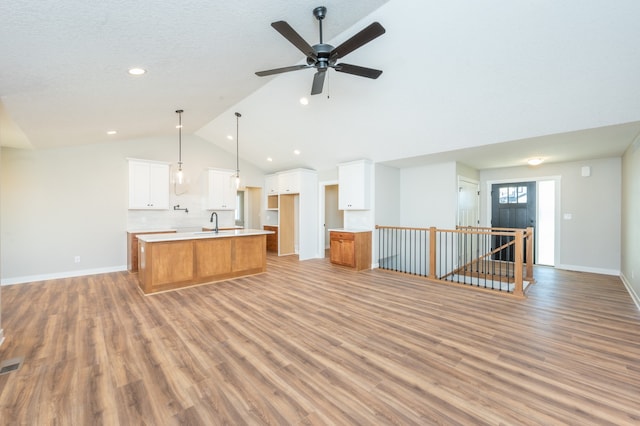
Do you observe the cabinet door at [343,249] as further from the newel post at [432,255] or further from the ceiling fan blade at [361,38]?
the ceiling fan blade at [361,38]

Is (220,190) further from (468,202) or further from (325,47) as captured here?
(468,202)

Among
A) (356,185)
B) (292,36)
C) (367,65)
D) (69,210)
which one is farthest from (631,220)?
(69,210)

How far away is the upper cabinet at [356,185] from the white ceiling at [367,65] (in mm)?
878

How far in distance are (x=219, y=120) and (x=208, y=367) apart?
5449mm

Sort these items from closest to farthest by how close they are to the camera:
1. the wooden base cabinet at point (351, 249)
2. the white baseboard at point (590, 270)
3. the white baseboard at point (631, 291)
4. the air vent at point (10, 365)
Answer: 1. the air vent at point (10, 365)
2. the white baseboard at point (631, 291)
3. the white baseboard at point (590, 270)
4. the wooden base cabinet at point (351, 249)

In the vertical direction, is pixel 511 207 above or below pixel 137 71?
below

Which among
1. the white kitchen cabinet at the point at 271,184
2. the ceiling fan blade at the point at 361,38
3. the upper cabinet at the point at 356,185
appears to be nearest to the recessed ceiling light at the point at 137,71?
the ceiling fan blade at the point at 361,38

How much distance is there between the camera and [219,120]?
6.34 m

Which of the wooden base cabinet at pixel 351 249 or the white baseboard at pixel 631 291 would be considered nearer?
the white baseboard at pixel 631 291

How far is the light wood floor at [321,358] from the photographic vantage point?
1.82 m

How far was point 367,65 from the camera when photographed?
363 cm

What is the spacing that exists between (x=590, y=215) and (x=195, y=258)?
25.7 feet

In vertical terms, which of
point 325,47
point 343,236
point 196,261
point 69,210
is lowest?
point 196,261

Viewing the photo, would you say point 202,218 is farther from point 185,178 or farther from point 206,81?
point 206,81
